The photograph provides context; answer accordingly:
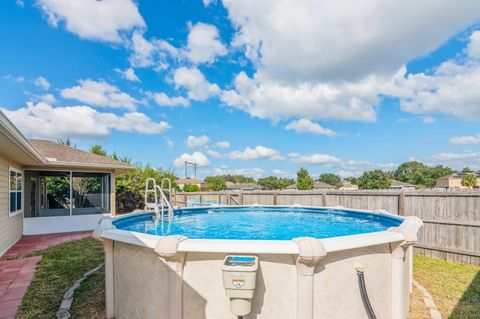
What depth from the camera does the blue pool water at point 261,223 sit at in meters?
5.57

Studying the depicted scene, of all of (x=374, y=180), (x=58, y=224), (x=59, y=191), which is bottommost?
(x=374, y=180)

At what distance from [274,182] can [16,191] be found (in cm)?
6075

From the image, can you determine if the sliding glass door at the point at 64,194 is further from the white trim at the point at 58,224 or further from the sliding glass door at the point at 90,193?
the white trim at the point at 58,224

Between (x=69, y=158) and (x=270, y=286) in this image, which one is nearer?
(x=270, y=286)

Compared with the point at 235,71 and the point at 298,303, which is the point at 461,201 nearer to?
the point at 298,303

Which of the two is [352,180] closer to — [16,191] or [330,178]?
[330,178]

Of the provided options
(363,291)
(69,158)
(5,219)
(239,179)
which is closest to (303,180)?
(239,179)

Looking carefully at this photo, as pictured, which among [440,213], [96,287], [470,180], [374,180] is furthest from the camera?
[374,180]

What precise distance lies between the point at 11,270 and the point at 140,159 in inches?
610

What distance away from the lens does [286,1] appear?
25.6ft

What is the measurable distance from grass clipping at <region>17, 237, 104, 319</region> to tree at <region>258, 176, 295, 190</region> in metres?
59.8

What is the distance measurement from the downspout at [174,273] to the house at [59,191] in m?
8.86

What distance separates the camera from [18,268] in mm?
5832

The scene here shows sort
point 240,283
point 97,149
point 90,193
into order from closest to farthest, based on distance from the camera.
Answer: point 240,283, point 90,193, point 97,149
